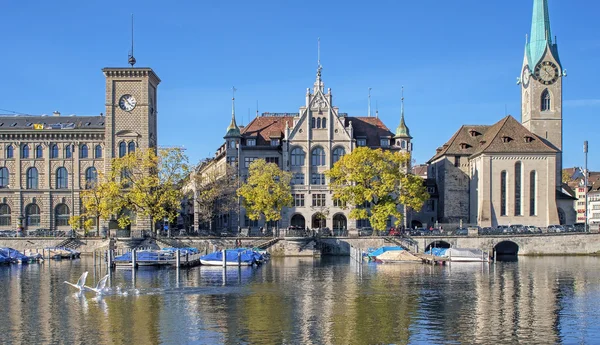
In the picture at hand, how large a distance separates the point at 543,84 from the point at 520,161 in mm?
19258

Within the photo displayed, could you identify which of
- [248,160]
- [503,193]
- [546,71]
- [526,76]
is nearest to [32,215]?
[248,160]

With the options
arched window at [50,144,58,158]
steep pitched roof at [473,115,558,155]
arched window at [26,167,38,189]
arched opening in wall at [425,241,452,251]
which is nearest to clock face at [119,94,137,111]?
arched window at [50,144,58,158]

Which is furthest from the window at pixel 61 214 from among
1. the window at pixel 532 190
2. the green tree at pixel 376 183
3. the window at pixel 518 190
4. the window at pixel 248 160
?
the window at pixel 532 190

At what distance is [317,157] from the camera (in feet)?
363

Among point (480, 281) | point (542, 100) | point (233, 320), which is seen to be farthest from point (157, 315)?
point (542, 100)

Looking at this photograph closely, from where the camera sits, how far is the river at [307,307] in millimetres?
39844

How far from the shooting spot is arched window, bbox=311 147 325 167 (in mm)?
110562

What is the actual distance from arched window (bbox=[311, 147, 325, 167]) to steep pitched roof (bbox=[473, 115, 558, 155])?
73.8ft

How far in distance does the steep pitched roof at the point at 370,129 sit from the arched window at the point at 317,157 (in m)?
6.18

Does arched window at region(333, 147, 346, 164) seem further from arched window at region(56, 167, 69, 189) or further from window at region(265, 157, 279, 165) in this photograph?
arched window at region(56, 167, 69, 189)

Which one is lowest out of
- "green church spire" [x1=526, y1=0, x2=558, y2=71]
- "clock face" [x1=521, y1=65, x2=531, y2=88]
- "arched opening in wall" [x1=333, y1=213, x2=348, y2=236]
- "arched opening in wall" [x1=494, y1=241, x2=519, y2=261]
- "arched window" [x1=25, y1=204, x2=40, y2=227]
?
"arched opening in wall" [x1=494, y1=241, x2=519, y2=261]

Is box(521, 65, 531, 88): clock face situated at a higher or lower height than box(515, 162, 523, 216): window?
higher

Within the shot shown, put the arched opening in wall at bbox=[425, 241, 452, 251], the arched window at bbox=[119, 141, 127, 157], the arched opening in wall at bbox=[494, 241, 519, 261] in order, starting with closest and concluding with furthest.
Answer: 1. the arched opening in wall at bbox=[425, 241, 452, 251]
2. the arched opening in wall at bbox=[494, 241, 519, 261]
3. the arched window at bbox=[119, 141, 127, 157]

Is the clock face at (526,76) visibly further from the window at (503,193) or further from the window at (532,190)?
the window at (503,193)
